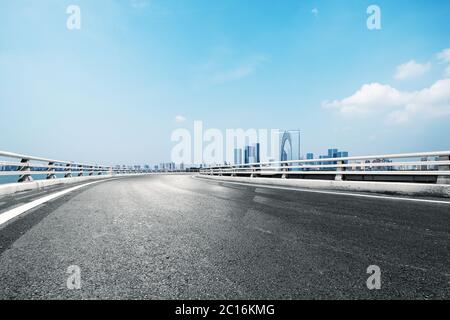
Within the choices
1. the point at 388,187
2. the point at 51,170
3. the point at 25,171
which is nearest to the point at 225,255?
the point at 388,187

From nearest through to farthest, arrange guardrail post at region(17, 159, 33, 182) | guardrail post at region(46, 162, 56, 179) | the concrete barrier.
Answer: the concrete barrier → guardrail post at region(17, 159, 33, 182) → guardrail post at region(46, 162, 56, 179)

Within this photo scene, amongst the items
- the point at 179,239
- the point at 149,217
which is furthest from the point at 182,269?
the point at 149,217

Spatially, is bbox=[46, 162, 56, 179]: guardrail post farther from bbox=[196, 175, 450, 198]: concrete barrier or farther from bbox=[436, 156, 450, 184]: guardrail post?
bbox=[436, 156, 450, 184]: guardrail post

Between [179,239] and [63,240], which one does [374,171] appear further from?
[63,240]

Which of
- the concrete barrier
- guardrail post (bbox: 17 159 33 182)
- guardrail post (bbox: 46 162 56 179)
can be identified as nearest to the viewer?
the concrete barrier

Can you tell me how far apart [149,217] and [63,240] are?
150 cm

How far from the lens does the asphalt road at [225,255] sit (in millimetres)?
1884

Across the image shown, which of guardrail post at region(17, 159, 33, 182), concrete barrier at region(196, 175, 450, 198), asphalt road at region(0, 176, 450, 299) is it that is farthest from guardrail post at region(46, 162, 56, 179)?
concrete barrier at region(196, 175, 450, 198)

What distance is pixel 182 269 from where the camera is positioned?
7.36ft

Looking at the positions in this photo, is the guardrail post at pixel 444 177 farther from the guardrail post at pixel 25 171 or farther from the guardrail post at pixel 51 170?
the guardrail post at pixel 51 170

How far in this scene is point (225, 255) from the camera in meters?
2.59

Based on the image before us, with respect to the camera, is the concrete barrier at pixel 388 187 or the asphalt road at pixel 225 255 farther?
the concrete barrier at pixel 388 187

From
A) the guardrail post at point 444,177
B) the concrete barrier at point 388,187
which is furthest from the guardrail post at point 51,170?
the guardrail post at point 444,177

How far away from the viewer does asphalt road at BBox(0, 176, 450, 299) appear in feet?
6.18
